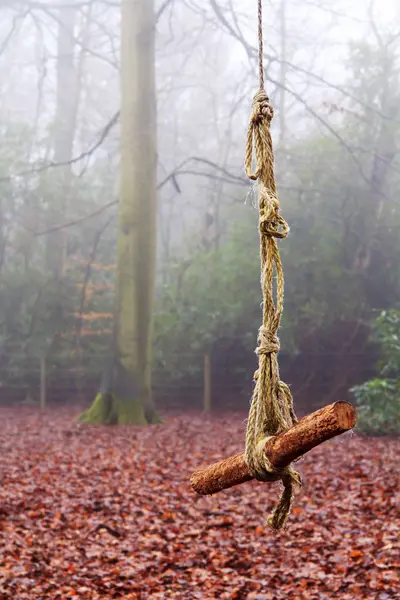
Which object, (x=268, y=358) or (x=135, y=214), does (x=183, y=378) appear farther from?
(x=268, y=358)

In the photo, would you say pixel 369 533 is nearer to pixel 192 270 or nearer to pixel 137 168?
pixel 137 168

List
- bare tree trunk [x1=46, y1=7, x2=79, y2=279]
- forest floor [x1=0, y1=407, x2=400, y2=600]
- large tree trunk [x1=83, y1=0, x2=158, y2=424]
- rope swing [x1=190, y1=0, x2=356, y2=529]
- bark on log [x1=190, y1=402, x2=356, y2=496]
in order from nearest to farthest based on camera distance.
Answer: bark on log [x1=190, y1=402, x2=356, y2=496], rope swing [x1=190, y1=0, x2=356, y2=529], forest floor [x1=0, y1=407, x2=400, y2=600], large tree trunk [x1=83, y1=0, x2=158, y2=424], bare tree trunk [x1=46, y1=7, x2=79, y2=279]

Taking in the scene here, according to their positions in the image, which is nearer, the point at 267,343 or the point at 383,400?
the point at 267,343

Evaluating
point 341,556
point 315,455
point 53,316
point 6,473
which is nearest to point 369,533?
point 341,556

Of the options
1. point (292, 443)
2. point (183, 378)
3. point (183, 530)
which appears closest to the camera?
point (292, 443)

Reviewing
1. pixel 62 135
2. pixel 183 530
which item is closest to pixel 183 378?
pixel 62 135

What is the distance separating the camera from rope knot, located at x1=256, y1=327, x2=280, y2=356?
7.16 ft

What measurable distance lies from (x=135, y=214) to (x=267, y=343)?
9.83 m

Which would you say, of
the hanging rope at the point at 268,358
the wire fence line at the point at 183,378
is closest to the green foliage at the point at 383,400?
the wire fence line at the point at 183,378

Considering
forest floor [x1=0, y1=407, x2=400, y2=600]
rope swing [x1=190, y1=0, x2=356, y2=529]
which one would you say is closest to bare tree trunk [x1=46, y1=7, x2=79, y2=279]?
forest floor [x1=0, y1=407, x2=400, y2=600]

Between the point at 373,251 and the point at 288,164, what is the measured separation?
292 cm

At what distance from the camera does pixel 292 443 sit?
73.7 inches

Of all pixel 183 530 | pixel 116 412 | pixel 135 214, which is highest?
pixel 135 214

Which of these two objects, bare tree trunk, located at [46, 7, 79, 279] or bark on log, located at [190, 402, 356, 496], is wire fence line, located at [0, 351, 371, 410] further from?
bark on log, located at [190, 402, 356, 496]
